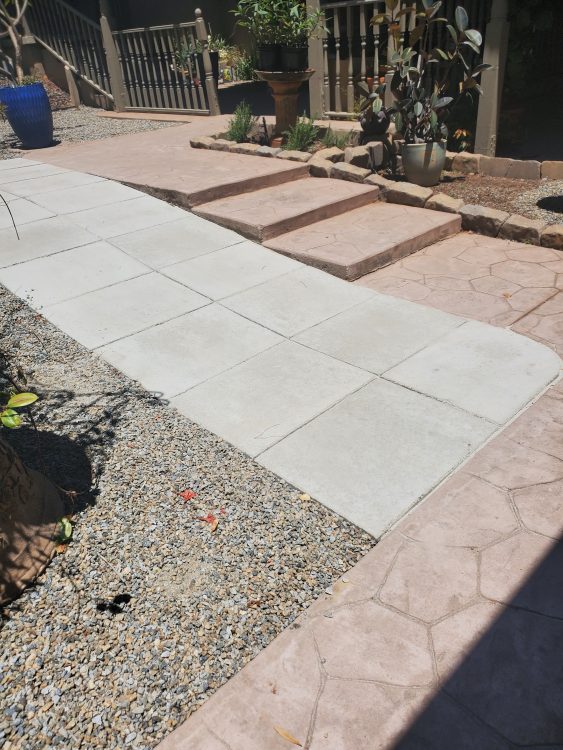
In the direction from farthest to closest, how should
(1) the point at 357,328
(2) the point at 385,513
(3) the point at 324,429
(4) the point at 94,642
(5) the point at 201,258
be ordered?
(5) the point at 201,258 → (1) the point at 357,328 → (3) the point at 324,429 → (2) the point at 385,513 → (4) the point at 94,642

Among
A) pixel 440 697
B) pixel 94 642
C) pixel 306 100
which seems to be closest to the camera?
pixel 440 697

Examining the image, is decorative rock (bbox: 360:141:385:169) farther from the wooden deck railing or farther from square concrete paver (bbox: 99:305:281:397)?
the wooden deck railing

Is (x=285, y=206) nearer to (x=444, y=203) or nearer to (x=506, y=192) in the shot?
(x=444, y=203)

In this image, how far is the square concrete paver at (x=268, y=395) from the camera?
3160 mm

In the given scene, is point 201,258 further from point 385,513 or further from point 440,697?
point 440,697

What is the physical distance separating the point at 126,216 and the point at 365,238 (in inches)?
96.6

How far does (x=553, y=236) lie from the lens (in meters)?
5.20

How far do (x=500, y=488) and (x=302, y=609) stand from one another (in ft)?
3.54

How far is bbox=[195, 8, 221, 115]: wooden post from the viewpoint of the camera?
9328 millimetres

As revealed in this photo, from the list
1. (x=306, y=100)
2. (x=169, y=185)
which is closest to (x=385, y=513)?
(x=169, y=185)

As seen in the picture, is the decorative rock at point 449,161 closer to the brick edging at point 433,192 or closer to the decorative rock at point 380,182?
the brick edging at point 433,192

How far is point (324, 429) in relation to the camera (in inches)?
123

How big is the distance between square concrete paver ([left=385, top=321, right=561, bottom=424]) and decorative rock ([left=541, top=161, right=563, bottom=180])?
363 centimetres

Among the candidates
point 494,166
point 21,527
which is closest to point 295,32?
point 494,166
